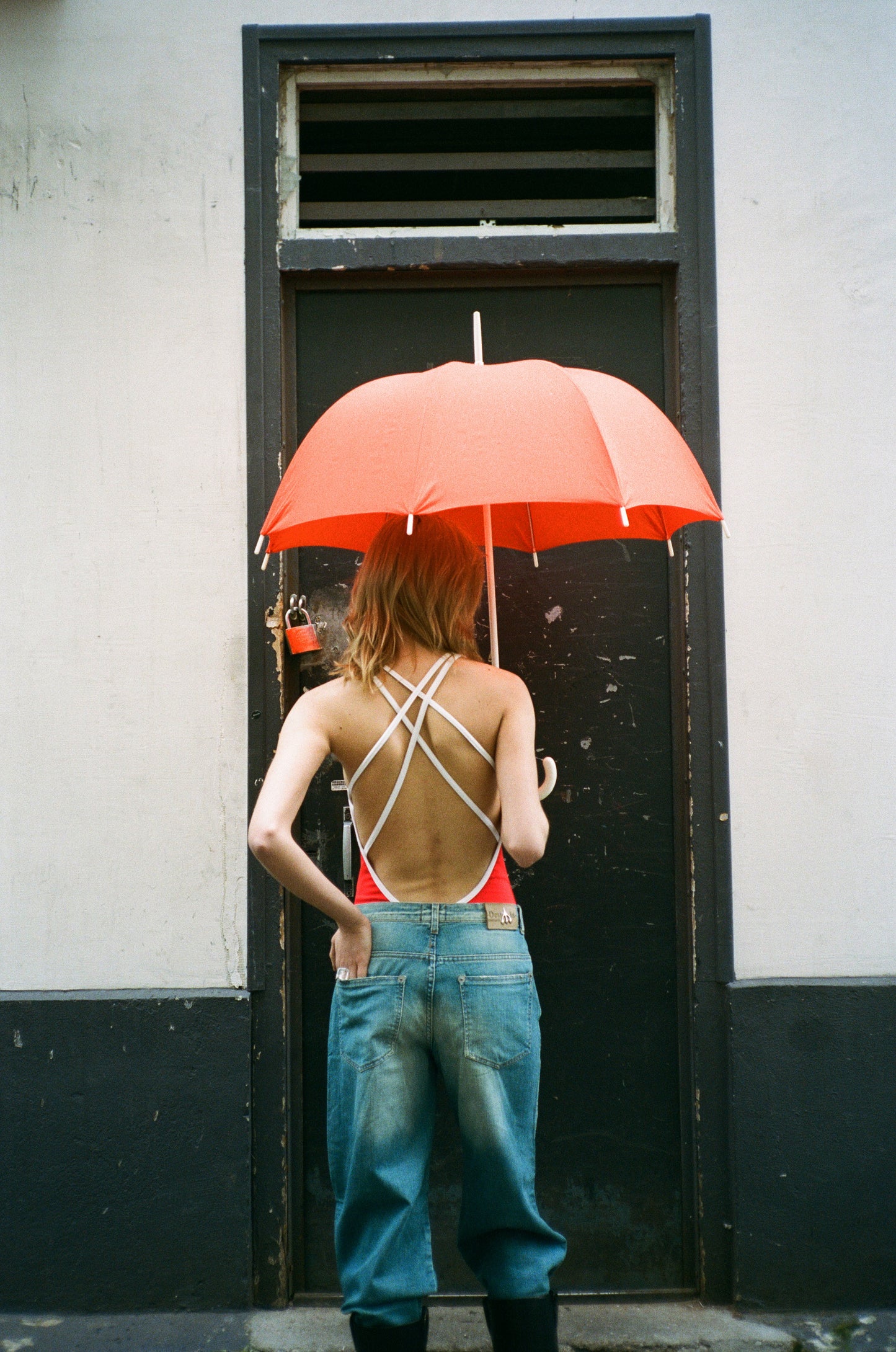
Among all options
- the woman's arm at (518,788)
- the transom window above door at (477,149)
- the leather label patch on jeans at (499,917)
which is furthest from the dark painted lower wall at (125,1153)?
the transom window above door at (477,149)

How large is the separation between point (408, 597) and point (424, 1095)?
1.09m

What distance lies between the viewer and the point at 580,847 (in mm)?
3137

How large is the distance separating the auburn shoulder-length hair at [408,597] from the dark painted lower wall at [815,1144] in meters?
1.58

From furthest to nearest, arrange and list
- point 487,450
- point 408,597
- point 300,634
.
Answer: point 300,634, point 408,597, point 487,450

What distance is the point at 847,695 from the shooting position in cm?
304

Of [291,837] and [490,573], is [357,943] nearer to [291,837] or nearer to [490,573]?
[291,837]

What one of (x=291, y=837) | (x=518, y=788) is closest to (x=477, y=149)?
(x=518, y=788)

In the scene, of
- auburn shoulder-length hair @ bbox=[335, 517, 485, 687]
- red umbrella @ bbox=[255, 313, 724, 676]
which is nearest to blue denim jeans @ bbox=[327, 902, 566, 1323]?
auburn shoulder-length hair @ bbox=[335, 517, 485, 687]

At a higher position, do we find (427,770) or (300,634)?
(300,634)

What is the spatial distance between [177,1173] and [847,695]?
8.19 ft

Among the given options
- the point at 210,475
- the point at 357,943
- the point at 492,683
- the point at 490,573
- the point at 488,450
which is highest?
the point at 210,475

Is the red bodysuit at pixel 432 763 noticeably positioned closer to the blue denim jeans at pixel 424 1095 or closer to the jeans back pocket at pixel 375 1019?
the blue denim jeans at pixel 424 1095

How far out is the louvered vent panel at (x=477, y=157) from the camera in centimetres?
322

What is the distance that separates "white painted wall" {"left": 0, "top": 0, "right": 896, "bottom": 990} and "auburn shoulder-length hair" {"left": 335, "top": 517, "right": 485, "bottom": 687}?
977mm
